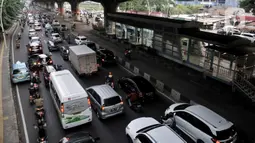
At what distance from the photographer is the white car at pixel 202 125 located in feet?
31.3

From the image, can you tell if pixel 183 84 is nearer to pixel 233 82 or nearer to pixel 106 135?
pixel 233 82

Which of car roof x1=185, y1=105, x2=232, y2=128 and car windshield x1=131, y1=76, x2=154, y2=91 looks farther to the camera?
car windshield x1=131, y1=76, x2=154, y2=91

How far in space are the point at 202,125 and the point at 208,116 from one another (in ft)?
1.97

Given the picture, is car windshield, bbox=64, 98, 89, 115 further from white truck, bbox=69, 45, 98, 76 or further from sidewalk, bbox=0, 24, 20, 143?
white truck, bbox=69, 45, 98, 76

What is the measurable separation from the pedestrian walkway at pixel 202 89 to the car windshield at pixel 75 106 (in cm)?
790

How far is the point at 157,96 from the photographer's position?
1584 centimetres

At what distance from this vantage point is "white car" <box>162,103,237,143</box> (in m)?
9.54

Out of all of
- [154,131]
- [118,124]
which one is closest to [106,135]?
[118,124]

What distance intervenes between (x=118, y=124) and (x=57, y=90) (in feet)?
13.5

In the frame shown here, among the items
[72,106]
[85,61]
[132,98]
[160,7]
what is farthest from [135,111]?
Answer: [160,7]

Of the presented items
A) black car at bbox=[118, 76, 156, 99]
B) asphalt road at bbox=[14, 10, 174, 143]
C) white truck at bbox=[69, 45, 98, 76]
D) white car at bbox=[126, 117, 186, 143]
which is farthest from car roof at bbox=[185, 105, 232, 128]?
white truck at bbox=[69, 45, 98, 76]

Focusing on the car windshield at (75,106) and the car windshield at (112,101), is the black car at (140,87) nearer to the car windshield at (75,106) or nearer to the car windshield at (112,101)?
the car windshield at (112,101)

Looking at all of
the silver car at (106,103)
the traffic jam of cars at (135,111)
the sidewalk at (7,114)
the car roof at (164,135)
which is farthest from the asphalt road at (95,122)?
the car roof at (164,135)

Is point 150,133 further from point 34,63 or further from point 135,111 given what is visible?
point 34,63
